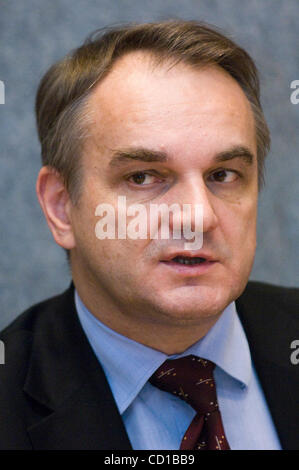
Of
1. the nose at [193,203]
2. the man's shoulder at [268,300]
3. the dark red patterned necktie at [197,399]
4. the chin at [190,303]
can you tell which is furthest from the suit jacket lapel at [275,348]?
the nose at [193,203]

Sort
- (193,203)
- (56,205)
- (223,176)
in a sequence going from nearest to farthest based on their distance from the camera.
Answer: (193,203) → (223,176) → (56,205)

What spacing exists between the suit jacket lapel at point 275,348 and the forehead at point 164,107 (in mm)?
440

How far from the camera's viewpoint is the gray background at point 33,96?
5.30 ft

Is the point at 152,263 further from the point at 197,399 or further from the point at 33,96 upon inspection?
the point at 33,96

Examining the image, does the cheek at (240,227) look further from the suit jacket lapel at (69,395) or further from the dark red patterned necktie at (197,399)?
the suit jacket lapel at (69,395)

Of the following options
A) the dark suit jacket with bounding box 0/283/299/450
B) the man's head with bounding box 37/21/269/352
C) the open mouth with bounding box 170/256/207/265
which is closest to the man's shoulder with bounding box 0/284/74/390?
the dark suit jacket with bounding box 0/283/299/450

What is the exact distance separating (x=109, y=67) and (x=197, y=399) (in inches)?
26.6

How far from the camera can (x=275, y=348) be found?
54.6 inches

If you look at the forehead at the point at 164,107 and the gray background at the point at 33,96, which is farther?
the gray background at the point at 33,96

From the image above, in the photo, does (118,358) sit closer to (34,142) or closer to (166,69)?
(166,69)

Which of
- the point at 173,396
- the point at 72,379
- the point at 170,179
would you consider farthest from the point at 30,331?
the point at 170,179

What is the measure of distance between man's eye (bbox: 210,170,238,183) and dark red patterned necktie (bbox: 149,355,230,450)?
1.22ft

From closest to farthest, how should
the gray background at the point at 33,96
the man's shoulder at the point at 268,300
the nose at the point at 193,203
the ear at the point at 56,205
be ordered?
the nose at the point at 193,203 < the ear at the point at 56,205 < the man's shoulder at the point at 268,300 < the gray background at the point at 33,96
